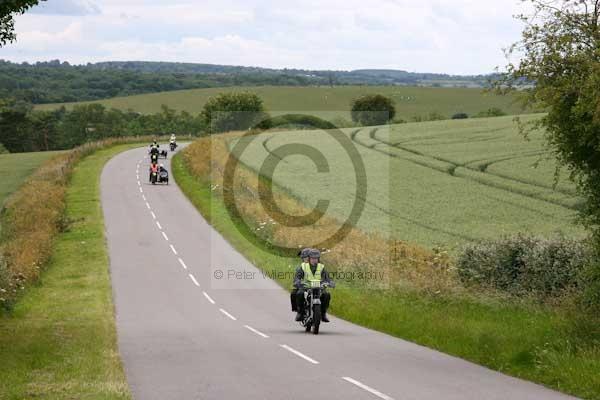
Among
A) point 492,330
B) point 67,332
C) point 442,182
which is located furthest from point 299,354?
point 442,182

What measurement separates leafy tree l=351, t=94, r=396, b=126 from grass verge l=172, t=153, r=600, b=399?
101m

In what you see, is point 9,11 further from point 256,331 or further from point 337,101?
point 337,101

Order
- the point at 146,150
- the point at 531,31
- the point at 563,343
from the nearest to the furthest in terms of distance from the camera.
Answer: the point at 563,343 < the point at 531,31 < the point at 146,150

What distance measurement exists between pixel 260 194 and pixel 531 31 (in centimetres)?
3210

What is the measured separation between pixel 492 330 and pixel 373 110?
11494 centimetres

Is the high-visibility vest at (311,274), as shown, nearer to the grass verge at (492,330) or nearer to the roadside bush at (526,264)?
the grass verge at (492,330)

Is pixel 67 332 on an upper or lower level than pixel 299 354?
lower

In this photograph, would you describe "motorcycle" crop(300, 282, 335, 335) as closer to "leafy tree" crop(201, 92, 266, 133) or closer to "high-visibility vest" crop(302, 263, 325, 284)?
"high-visibility vest" crop(302, 263, 325, 284)

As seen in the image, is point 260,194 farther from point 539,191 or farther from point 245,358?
point 245,358

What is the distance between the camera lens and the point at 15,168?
79.9m

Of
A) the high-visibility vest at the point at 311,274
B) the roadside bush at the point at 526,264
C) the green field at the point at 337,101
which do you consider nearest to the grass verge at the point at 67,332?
the high-visibility vest at the point at 311,274

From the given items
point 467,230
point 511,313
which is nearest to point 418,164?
point 467,230

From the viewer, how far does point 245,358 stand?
1587 cm

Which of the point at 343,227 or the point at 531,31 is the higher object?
the point at 531,31
